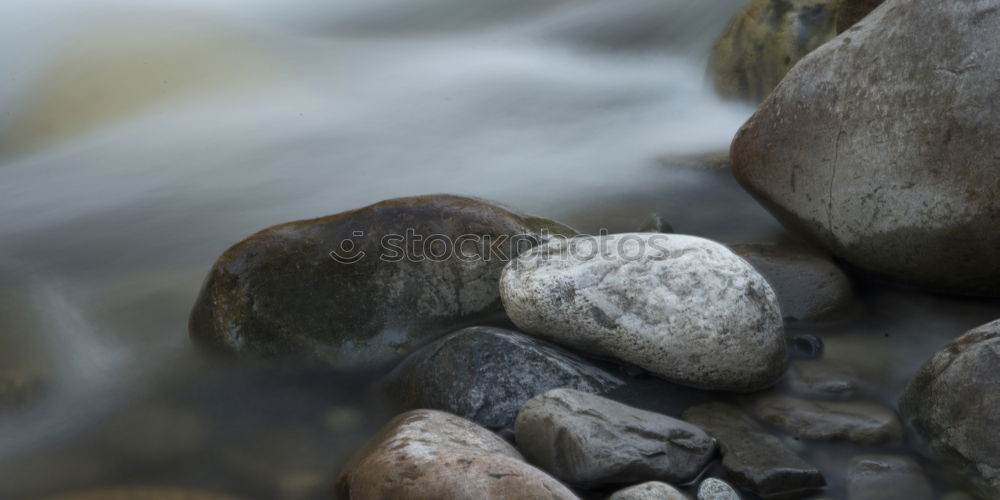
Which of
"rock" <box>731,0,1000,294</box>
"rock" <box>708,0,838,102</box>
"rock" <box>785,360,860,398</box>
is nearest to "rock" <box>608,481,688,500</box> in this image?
"rock" <box>785,360,860,398</box>

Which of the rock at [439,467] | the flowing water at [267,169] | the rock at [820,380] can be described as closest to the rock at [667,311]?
the rock at [820,380]

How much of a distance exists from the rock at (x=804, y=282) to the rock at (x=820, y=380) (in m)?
0.36

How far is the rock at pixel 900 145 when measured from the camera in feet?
13.0

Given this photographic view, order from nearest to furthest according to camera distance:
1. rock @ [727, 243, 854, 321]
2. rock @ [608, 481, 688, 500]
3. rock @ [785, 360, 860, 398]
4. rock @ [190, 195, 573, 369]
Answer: rock @ [608, 481, 688, 500], rock @ [785, 360, 860, 398], rock @ [190, 195, 573, 369], rock @ [727, 243, 854, 321]

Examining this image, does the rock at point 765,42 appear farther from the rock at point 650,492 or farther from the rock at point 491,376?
the rock at point 650,492

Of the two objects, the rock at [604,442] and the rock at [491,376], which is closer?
the rock at [604,442]

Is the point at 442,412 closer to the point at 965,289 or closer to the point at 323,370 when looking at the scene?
the point at 323,370

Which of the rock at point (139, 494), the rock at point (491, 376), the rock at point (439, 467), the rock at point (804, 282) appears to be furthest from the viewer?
the rock at point (804, 282)

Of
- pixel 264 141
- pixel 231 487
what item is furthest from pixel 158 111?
pixel 231 487

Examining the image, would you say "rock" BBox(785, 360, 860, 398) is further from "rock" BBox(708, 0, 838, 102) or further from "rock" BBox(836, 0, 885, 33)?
"rock" BBox(708, 0, 838, 102)

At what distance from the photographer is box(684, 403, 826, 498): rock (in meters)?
3.10

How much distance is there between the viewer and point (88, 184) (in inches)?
244

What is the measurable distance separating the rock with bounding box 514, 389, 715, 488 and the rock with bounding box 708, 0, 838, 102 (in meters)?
4.05

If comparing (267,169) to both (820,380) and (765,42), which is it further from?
→ (820,380)
